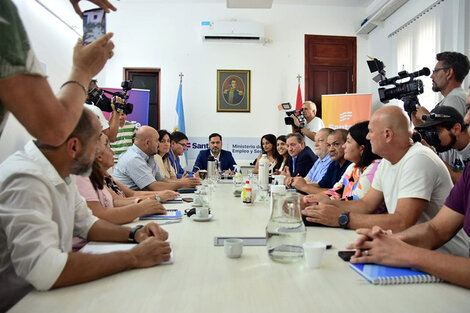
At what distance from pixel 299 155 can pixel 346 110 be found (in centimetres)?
195

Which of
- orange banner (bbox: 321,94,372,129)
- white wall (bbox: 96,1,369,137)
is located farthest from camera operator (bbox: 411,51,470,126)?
white wall (bbox: 96,1,369,137)

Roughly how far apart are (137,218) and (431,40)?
14.3 feet

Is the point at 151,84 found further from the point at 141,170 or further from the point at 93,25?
the point at 93,25

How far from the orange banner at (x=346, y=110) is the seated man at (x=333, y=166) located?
9.02 ft

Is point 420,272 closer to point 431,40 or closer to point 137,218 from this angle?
point 137,218

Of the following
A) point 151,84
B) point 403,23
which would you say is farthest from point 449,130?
point 151,84

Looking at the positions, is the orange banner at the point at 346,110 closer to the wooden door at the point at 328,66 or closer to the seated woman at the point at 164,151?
the wooden door at the point at 328,66

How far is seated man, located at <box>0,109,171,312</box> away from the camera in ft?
3.08

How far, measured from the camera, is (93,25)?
49.8 inches

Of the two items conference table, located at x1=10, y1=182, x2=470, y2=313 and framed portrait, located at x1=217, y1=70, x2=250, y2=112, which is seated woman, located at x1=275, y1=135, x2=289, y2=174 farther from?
conference table, located at x1=10, y1=182, x2=470, y2=313

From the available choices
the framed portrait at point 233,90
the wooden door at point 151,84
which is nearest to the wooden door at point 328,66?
the framed portrait at point 233,90

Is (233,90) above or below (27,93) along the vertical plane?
above

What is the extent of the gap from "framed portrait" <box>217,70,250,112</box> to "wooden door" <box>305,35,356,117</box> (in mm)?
1119

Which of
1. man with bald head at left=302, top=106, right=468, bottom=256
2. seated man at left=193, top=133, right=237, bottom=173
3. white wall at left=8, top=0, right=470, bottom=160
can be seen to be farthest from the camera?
white wall at left=8, top=0, right=470, bottom=160
